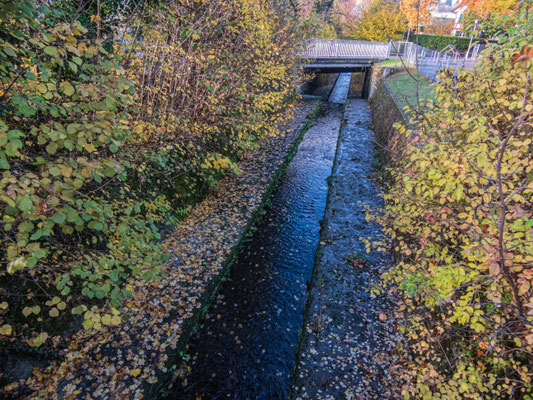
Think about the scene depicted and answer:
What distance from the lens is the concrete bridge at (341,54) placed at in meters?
25.8

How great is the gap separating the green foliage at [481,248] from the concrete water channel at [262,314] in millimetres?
2657

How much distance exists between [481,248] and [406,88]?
17141 millimetres

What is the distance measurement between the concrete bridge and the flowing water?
62.1ft

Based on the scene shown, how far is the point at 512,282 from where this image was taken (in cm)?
360

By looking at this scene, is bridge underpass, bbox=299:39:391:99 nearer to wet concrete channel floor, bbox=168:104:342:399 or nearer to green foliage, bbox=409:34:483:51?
green foliage, bbox=409:34:483:51

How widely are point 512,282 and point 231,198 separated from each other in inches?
355

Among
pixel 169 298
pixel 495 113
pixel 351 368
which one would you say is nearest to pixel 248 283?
pixel 169 298

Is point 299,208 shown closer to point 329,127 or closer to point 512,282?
point 512,282

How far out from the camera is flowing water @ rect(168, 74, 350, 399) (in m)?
5.47

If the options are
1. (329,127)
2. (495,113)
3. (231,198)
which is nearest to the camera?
(495,113)

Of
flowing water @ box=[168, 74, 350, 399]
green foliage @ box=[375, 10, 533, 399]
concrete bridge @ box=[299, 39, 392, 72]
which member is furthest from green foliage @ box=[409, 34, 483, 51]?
green foliage @ box=[375, 10, 533, 399]

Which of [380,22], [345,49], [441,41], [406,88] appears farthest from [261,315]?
[441,41]

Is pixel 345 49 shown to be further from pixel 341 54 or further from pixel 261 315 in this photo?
pixel 261 315

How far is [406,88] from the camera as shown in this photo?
17.8 meters
